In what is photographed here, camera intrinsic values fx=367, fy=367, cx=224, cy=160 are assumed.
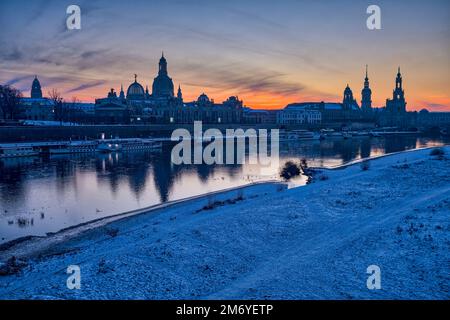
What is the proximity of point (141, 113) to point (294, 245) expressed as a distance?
105163mm

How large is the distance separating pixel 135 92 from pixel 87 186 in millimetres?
106484

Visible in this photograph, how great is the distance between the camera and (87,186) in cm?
2900

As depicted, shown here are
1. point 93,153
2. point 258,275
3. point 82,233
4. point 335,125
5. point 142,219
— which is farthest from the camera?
point 335,125

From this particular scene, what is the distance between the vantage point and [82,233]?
15773 mm

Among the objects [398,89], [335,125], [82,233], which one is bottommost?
[82,233]

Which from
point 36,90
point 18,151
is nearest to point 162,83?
point 36,90

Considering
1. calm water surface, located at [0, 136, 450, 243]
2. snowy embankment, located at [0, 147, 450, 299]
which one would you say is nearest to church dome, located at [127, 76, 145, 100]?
calm water surface, located at [0, 136, 450, 243]

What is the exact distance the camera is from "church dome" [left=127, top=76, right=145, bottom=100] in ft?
423

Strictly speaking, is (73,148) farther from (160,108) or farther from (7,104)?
(160,108)

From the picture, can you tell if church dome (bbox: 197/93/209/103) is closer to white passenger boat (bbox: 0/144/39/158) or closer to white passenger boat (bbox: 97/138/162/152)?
white passenger boat (bbox: 97/138/162/152)

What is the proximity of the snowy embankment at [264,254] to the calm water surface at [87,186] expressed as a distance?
417 centimetres

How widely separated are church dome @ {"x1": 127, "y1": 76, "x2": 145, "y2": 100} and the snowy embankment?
116 meters

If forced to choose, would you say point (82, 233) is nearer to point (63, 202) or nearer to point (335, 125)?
point (63, 202)

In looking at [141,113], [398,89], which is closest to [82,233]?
[141,113]
